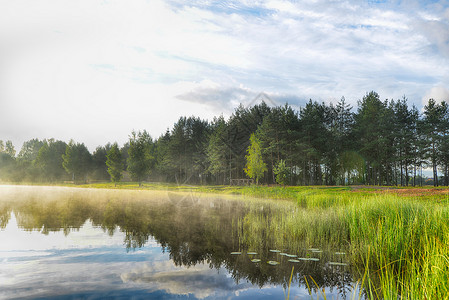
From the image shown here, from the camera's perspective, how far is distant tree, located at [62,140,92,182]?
9069 centimetres

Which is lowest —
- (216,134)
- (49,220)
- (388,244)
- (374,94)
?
(49,220)

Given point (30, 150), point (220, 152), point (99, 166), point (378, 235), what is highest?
point (30, 150)

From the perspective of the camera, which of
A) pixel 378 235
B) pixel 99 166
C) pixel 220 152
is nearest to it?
pixel 378 235

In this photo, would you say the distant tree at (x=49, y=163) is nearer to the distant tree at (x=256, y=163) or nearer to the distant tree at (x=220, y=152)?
the distant tree at (x=220, y=152)

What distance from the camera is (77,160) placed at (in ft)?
303

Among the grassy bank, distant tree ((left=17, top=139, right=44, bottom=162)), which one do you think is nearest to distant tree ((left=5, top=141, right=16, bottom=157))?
distant tree ((left=17, top=139, right=44, bottom=162))

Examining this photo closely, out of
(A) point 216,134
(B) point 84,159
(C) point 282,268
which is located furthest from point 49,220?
(B) point 84,159

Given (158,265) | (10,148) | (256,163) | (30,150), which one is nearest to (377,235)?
(158,265)

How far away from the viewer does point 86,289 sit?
7199 mm

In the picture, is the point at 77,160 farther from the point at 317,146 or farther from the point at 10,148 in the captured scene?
the point at 317,146

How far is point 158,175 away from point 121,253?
86236mm

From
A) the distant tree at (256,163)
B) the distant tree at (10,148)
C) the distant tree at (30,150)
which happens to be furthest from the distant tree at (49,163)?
the distant tree at (256,163)

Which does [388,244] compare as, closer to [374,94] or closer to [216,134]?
[216,134]

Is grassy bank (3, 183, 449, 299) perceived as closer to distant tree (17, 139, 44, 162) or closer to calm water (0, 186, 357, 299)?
calm water (0, 186, 357, 299)
